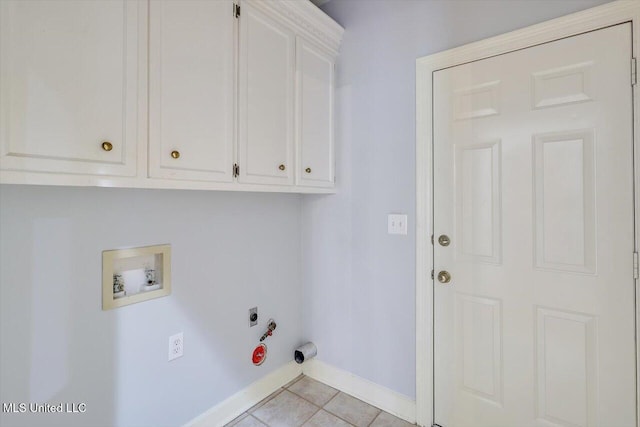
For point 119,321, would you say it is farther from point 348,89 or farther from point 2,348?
point 348,89

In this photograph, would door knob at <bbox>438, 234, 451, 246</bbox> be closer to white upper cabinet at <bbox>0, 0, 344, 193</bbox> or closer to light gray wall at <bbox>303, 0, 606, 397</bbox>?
light gray wall at <bbox>303, 0, 606, 397</bbox>

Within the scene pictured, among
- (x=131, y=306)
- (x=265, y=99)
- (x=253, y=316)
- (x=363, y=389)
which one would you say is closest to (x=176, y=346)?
(x=131, y=306)

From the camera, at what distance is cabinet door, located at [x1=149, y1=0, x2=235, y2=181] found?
3.69 ft

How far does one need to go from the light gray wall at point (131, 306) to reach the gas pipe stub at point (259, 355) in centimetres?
4

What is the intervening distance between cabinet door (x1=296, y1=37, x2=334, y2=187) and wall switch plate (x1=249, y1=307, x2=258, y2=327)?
0.85 m

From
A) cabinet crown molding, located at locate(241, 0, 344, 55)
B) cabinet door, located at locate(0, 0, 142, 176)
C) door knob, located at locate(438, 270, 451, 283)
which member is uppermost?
cabinet crown molding, located at locate(241, 0, 344, 55)

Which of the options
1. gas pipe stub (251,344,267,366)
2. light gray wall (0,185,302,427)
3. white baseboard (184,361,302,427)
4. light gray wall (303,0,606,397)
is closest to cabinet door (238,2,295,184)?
light gray wall (0,185,302,427)

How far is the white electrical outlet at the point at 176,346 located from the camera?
4.87ft

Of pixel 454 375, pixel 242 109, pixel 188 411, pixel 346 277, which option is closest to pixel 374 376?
pixel 454 375

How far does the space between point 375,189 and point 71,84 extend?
147 cm

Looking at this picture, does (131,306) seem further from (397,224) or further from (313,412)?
(397,224)

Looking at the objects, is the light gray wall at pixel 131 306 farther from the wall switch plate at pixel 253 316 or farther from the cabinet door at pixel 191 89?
the cabinet door at pixel 191 89

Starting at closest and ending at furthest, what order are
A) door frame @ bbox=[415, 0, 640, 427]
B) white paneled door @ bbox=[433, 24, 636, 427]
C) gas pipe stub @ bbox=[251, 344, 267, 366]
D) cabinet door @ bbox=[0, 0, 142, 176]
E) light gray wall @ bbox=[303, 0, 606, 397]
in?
cabinet door @ bbox=[0, 0, 142, 176], white paneled door @ bbox=[433, 24, 636, 427], door frame @ bbox=[415, 0, 640, 427], light gray wall @ bbox=[303, 0, 606, 397], gas pipe stub @ bbox=[251, 344, 267, 366]

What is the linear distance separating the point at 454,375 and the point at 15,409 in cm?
188
